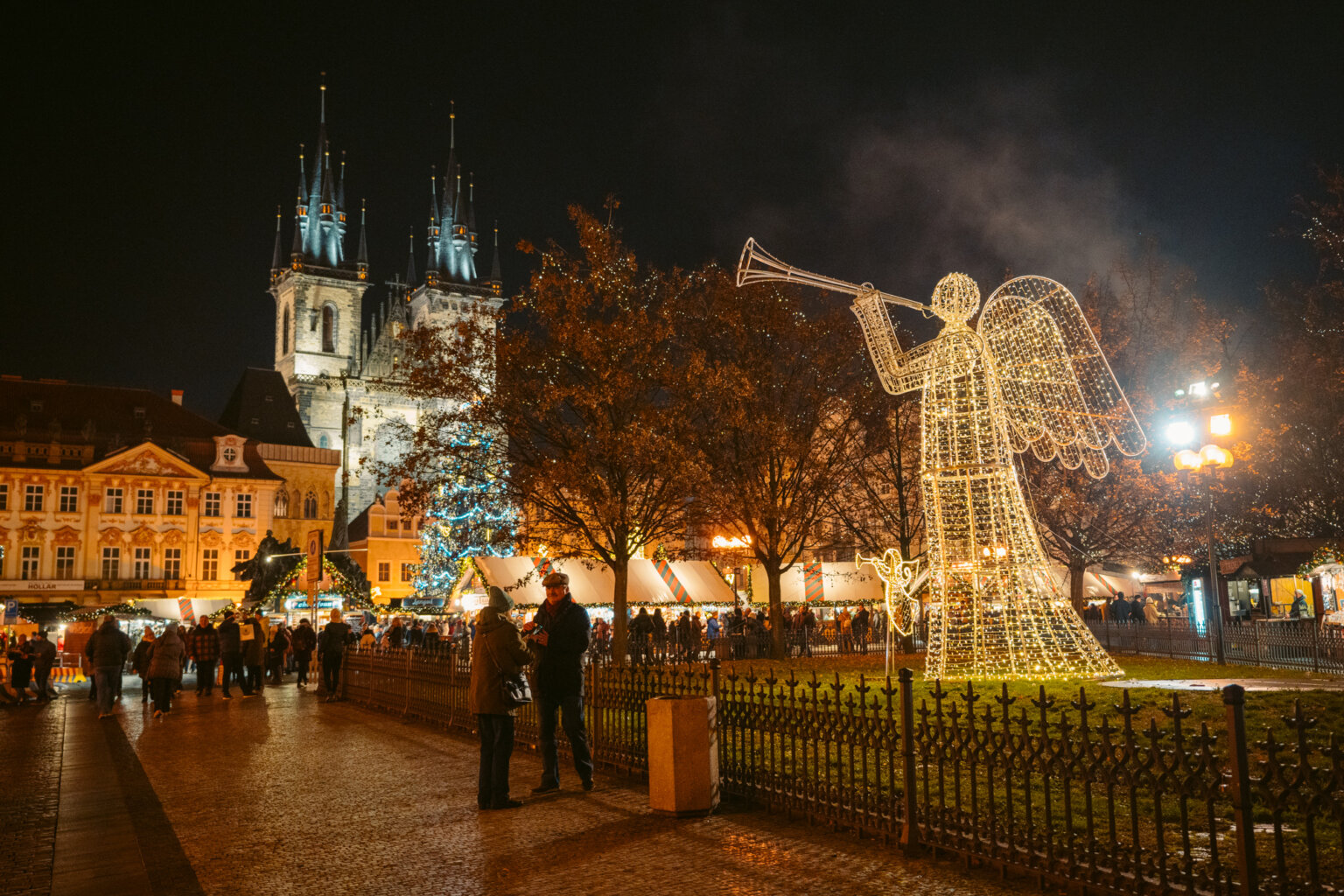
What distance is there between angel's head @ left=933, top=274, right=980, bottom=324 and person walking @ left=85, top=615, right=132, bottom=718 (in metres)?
15.2

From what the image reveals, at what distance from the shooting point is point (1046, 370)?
1412 centimetres

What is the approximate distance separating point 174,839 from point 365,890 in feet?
7.89

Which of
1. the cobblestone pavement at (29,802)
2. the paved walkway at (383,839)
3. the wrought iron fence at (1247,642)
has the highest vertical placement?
the wrought iron fence at (1247,642)

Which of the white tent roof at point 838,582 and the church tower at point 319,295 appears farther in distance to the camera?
the church tower at point 319,295

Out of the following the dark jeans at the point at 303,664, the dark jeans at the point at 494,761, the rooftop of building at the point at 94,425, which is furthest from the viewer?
the rooftop of building at the point at 94,425

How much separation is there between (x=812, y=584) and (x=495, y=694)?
27916mm

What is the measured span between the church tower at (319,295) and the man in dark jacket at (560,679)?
264 ft

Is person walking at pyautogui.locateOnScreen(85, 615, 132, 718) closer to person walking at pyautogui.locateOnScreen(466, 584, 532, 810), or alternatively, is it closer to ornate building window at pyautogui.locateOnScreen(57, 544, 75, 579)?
person walking at pyautogui.locateOnScreen(466, 584, 532, 810)

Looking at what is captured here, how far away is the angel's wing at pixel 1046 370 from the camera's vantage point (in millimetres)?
13695

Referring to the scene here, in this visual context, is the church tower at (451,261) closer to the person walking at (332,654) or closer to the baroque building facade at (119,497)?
the baroque building facade at (119,497)

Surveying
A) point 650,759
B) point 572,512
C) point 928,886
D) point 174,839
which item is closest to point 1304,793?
point 928,886

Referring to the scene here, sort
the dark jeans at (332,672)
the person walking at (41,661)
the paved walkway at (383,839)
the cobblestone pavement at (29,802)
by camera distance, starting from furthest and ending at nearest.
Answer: the person walking at (41,661) < the dark jeans at (332,672) < the cobblestone pavement at (29,802) < the paved walkway at (383,839)

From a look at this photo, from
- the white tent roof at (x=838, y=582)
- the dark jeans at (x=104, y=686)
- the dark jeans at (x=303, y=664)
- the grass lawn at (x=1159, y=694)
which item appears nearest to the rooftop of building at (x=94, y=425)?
the white tent roof at (x=838, y=582)

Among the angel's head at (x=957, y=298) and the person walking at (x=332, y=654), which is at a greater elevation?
the angel's head at (x=957, y=298)
